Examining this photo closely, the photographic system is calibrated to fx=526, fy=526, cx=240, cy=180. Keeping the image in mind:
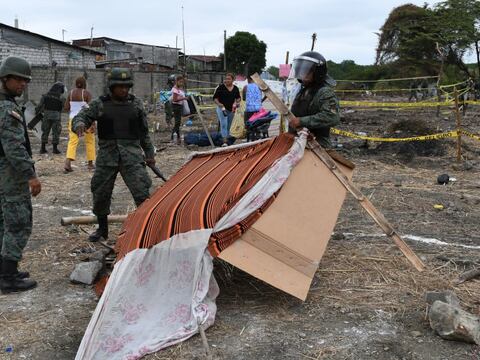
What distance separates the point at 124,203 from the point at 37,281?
8.73 feet

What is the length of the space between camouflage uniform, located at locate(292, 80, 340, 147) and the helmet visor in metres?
0.17

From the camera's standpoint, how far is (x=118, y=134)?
5.12m

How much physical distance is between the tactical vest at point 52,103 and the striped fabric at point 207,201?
7.78m

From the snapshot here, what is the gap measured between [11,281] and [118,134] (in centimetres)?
167

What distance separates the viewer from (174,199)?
162 inches

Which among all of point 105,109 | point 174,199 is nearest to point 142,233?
point 174,199

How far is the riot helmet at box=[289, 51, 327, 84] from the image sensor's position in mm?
4320

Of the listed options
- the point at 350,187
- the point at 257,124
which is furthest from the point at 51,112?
the point at 350,187

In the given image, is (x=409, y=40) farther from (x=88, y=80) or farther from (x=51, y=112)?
(x=51, y=112)

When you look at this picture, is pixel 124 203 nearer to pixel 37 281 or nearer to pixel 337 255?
pixel 37 281

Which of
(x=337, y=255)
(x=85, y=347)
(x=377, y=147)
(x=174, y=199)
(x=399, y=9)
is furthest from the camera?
(x=399, y=9)

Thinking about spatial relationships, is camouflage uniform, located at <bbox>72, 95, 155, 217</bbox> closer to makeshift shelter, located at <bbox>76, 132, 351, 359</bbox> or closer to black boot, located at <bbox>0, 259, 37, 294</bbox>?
makeshift shelter, located at <bbox>76, 132, 351, 359</bbox>

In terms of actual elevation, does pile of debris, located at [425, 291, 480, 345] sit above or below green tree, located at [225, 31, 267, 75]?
below

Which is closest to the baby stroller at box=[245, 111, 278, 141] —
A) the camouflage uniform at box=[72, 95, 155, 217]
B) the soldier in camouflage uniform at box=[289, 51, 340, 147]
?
the camouflage uniform at box=[72, 95, 155, 217]
